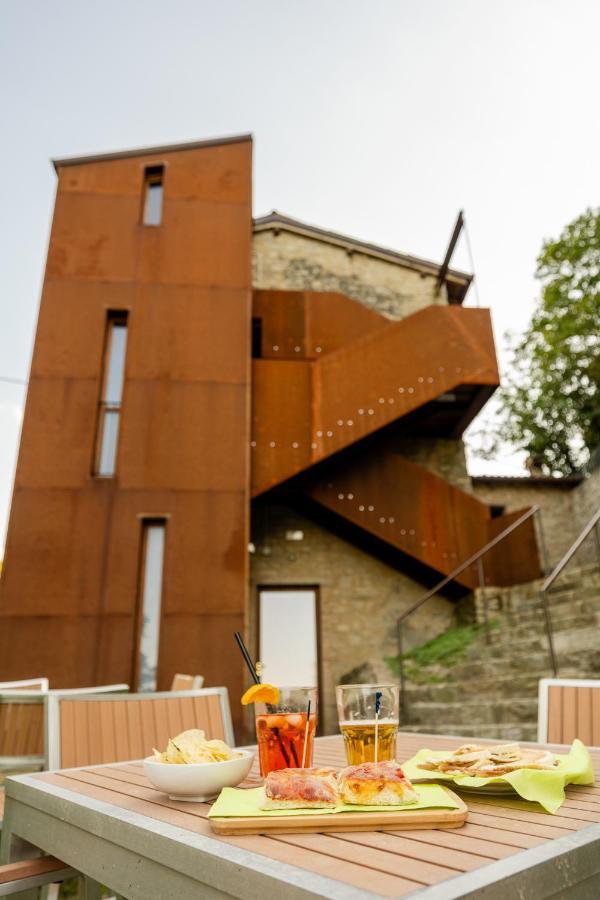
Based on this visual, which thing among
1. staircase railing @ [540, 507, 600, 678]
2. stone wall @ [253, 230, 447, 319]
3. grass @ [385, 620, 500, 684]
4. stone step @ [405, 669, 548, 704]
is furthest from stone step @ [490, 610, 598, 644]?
stone wall @ [253, 230, 447, 319]

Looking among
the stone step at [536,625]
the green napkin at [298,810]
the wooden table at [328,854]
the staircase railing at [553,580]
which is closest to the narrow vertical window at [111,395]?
the staircase railing at [553,580]

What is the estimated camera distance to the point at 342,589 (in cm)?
873

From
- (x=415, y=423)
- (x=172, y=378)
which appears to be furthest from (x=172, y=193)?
(x=415, y=423)

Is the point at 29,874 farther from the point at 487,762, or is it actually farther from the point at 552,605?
the point at 552,605

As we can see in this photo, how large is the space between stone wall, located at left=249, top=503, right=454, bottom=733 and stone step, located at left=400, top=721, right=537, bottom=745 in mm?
2450

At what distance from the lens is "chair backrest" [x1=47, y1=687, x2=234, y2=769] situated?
1904 millimetres

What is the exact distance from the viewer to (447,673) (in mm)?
6906

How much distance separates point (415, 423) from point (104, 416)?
523cm

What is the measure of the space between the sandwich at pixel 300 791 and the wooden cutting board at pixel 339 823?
7cm

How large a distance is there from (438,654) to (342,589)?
1760 mm

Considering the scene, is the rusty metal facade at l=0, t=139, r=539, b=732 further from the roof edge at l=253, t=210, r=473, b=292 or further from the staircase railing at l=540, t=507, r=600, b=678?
the roof edge at l=253, t=210, r=473, b=292

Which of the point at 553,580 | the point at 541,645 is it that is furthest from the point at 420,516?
the point at 541,645

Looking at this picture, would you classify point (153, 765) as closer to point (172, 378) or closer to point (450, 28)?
point (172, 378)

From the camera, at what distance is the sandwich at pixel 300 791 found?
93 cm
